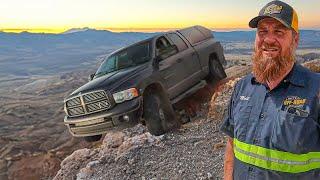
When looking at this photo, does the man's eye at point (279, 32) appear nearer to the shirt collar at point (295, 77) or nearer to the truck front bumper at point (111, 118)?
the shirt collar at point (295, 77)

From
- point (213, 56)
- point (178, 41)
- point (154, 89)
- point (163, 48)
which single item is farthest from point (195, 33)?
point (154, 89)

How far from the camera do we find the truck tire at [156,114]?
9.67 m

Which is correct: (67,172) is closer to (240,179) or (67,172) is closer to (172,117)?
(172,117)

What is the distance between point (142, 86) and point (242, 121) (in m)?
6.72

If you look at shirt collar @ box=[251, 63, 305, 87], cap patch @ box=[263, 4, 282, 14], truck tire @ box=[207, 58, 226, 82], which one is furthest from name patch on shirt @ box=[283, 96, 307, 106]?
truck tire @ box=[207, 58, 226, 82]

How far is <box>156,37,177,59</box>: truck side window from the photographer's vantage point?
427 inches

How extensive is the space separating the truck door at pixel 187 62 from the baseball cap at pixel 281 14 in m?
8.22

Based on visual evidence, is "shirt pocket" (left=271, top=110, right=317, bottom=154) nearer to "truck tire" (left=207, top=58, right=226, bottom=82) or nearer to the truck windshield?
the truck windshield

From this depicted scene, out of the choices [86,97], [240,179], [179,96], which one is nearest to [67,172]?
[86,97]

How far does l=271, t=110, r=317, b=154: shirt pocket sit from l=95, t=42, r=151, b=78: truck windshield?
26.2ft

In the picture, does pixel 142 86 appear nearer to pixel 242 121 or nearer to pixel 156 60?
pixel 156 60

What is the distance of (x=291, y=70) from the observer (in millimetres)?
2775

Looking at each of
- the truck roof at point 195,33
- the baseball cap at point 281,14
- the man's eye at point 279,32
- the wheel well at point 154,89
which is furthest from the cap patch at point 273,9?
the truck roof at point 195,33

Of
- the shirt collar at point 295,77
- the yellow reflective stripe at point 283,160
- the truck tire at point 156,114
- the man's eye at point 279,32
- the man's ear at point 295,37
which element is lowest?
the truck tire at point 156,114
